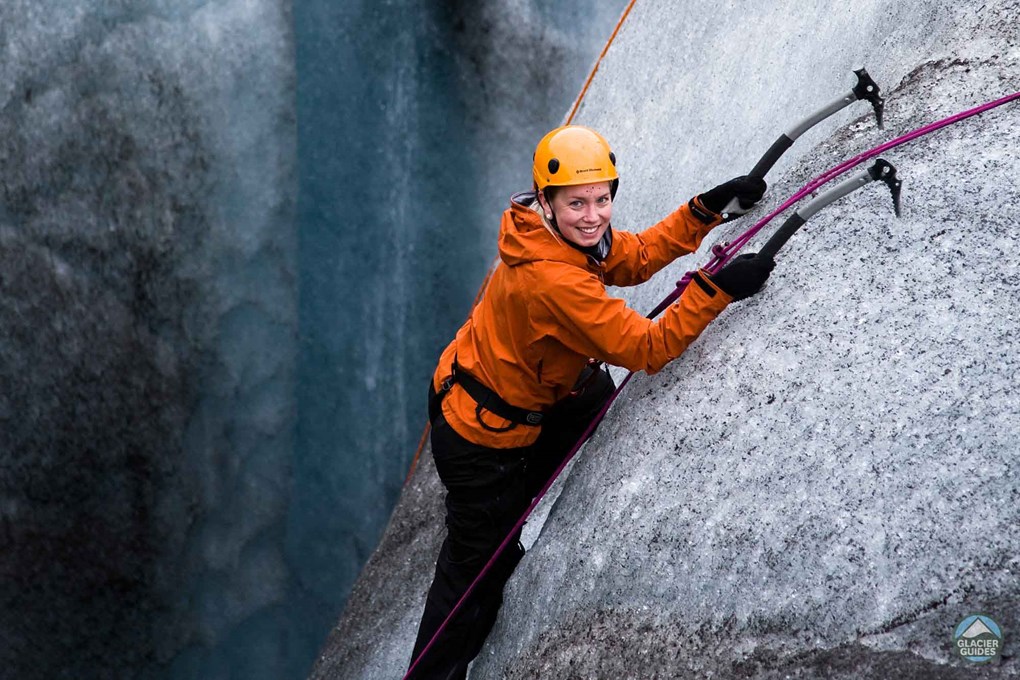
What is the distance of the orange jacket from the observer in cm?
222

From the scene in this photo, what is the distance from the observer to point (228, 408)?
5309 mm

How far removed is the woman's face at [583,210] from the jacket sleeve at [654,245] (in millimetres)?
277

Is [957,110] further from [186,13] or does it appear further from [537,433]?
[186,13]

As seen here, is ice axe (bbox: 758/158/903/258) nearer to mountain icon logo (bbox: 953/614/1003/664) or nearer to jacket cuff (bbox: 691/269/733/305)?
jacket cuff (bbox: 691/269/733/305)

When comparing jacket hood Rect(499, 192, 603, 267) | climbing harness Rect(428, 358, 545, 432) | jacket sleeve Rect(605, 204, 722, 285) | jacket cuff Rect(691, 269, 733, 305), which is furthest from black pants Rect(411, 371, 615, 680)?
jacket cuff Rect(691, 269, 733, 305)

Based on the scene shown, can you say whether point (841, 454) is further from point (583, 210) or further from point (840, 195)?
point (583, 210)

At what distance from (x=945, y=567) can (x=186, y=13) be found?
431 cm

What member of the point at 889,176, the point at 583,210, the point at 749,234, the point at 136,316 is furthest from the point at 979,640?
the point at 136,316

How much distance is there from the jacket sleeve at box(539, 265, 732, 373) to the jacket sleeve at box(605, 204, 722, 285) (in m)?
0.41

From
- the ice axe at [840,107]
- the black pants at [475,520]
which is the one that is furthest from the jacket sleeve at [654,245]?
the black pants at [475,520]

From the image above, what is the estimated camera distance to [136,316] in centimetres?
484

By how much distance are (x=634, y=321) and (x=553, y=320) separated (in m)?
0.22

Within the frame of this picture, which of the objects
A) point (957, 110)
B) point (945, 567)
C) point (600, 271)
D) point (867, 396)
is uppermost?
point (600, 271)

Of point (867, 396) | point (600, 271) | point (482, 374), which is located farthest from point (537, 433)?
point (867, 396)
